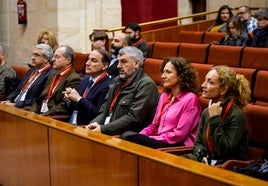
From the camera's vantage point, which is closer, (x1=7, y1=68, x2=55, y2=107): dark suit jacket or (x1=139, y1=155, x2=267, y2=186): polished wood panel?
(x1=139, y1=155, x2=267, y2=186): polished wood panel

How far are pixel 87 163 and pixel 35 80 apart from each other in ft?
6.35

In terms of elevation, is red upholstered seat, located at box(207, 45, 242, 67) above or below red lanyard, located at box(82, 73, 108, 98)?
above

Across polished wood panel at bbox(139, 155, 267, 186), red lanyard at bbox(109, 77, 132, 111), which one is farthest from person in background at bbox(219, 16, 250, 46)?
polished wood panel at bbox(139, 155, 267, 186)

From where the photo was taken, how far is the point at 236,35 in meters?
5.45

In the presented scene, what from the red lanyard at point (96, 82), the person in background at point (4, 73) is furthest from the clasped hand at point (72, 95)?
the person in background at point (4, 73)

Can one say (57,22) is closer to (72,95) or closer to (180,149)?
(72,95)

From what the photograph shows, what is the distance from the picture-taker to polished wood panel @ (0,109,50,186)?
9.47ft

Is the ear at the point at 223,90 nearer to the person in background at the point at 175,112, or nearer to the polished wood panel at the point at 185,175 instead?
the person in background at the point at 175,112

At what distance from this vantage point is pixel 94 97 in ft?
12.0

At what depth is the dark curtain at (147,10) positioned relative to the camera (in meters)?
7.92

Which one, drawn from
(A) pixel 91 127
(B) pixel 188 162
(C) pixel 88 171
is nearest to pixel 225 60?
(A) pixel 91 127

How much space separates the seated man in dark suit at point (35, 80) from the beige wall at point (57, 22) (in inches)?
78.6

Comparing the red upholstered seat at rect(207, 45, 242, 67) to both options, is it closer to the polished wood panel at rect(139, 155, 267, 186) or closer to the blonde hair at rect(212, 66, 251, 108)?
the blonde hair at rect(212, 66, 251, 108)

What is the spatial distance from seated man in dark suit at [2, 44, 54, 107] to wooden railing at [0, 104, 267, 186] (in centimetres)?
88
